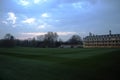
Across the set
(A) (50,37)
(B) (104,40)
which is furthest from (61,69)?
(A) (50,37)

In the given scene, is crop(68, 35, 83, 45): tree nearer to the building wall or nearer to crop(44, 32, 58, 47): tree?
crop(44, 32, 58, 47): tree

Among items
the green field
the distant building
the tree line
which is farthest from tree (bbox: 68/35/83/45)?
the green field

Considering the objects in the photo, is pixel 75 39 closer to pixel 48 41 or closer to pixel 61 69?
pixel 48 41

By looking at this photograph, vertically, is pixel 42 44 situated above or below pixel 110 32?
below

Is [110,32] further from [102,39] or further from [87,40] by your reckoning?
[87,40]

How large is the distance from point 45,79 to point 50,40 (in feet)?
286

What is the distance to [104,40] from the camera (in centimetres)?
7900

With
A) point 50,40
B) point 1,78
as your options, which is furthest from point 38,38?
point 1,78

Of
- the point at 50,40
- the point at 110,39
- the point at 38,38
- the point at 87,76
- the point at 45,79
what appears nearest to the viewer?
the point at 45,79

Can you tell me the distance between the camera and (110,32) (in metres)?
80.6

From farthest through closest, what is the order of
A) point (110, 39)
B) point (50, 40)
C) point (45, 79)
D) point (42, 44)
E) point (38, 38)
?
1. point (38, 38)
2. point (50, 40)
3. point (42, 44)
4. point (110, 39)
5. point (45, 79)

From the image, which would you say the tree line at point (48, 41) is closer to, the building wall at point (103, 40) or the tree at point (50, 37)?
the tree at point (50, 37)

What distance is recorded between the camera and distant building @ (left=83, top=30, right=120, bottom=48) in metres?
75.4

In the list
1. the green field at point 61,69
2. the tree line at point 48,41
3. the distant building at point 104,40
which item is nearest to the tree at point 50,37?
the tree line at point 48,41
